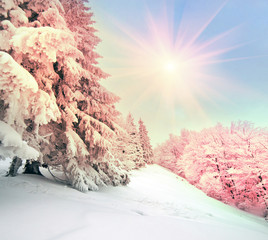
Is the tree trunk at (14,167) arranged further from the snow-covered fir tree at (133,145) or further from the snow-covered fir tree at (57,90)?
the snow-covered fir tree at (133,145)

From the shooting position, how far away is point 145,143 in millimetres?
36625

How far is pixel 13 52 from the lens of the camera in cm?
407

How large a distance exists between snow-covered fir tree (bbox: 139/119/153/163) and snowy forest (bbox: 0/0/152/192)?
2648cm

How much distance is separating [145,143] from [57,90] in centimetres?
3170

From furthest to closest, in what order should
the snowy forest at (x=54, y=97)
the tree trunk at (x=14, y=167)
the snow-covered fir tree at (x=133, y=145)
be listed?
the snow-covered fir tree at (x=133, y=145) → the tree trunk at (x=14, y=167) → the snowy forest at (x=54, y=97)

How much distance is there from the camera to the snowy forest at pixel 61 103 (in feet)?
10.7

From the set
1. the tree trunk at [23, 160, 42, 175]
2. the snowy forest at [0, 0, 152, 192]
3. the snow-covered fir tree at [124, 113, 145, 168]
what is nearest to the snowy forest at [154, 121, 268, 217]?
the snow-covered fir tree at [124, 113, 145, 168]

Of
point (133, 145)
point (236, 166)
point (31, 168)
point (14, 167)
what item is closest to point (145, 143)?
point (133, 145)

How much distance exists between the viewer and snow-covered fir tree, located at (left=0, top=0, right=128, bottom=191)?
3.31m

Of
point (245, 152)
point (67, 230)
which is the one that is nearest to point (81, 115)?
point (67, 230)

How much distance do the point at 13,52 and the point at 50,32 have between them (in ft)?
5.62

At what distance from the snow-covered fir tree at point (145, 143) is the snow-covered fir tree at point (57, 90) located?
26536mm

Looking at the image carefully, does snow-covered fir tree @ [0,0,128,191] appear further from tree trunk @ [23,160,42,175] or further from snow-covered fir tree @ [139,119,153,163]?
snow-covered fir tree @ [139,119,153,163]

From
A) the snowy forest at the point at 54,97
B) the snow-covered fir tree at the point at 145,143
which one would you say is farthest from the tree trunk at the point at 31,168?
the snow-covered fir tree at the point at 145,143
